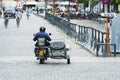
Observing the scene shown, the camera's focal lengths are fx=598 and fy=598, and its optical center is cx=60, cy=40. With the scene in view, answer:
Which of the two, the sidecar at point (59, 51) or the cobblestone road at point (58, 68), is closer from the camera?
the cobblestone road at point (58, 68)

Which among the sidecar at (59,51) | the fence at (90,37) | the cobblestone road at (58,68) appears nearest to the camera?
the cobblestone road at (58,68)

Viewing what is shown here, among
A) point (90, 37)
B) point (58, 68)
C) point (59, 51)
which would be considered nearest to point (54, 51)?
point (59, 51)

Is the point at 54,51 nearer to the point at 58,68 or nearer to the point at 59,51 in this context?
the point at 59,51

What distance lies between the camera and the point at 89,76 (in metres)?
18.0

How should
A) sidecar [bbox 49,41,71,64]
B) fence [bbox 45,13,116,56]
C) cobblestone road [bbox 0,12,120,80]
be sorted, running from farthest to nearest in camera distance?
fence [bbox 45,13,116,56], sidecar [bbox 49,41,71,64], cobblestone road [bbox 0,12,120,80]

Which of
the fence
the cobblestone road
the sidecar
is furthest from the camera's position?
the fence

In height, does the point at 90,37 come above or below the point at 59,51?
below

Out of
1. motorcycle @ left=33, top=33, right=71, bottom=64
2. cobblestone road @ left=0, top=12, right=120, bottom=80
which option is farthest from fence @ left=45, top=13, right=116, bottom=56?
motorcycle @ left=33, top=33, right=71, bottom=64

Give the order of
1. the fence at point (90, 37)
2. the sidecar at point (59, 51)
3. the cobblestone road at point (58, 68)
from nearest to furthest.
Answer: the cobblestone road at point (58, 68) < the sidecar at point (59, 51) < the fence at point (90, 37)

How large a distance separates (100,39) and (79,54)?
7.45ft

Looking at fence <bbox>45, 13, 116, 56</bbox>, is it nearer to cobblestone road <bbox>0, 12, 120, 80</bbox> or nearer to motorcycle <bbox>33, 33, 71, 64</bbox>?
cobblestone road <bbox>0, 12, 120, 80</bbox>

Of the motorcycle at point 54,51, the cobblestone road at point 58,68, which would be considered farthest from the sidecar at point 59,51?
the cobblestone road at point 58,68

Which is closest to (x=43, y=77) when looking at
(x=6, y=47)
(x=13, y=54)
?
(x=13, y=54)

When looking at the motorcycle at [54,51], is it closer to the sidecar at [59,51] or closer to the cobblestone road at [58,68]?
the sidecar at [59,51]
